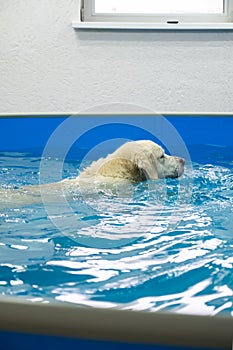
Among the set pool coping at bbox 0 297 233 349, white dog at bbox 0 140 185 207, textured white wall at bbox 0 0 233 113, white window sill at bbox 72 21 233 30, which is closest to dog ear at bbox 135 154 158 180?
white dog at bbox 0 140 185 207

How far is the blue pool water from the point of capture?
1.33m

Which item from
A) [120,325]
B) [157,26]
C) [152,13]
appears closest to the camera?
[120,325]

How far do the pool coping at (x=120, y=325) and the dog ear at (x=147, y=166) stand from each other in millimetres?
1560

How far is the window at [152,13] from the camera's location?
465 cm

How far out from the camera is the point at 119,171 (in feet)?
8.41

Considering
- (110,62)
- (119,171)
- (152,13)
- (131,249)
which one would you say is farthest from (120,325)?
(152,13)

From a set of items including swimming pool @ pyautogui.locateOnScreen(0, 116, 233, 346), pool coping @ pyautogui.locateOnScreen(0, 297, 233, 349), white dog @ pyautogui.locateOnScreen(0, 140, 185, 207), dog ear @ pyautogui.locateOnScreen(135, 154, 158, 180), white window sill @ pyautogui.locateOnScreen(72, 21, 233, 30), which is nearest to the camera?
pool coping @ pyautogui.locateOnScreen(0, 297, 233, 349)

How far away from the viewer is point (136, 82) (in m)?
4.76

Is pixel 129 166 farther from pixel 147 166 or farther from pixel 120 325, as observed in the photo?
pixel 120 325

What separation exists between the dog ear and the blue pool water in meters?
0.04

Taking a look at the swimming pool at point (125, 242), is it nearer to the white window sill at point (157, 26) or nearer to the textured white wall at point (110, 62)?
the textured white wall at point (110, 62)

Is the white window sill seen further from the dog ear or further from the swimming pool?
the dog ear

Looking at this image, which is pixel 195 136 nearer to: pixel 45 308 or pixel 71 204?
pixel 71 204

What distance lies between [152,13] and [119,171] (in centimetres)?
254
